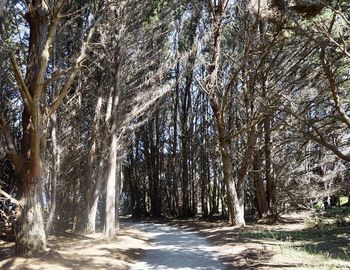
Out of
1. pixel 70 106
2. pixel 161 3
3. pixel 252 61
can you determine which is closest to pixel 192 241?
pixel 70 106

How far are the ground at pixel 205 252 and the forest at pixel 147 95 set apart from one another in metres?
0.58

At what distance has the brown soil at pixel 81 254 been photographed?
830cm

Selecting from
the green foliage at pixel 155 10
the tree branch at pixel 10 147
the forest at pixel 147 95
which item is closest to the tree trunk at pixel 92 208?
the forest at pixel 147 95

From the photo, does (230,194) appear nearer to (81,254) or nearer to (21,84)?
(81,254)

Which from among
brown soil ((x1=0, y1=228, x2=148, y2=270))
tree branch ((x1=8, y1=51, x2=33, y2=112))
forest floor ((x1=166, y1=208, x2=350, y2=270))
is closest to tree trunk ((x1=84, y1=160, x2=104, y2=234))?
brown soil ((x1=0, y1=228, x2=148, y2=270))

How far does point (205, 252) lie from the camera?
11000 millimetres

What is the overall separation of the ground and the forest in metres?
0.58

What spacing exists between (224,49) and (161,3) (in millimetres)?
3239

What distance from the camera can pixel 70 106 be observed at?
14.8 meters

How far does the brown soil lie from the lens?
8.30m

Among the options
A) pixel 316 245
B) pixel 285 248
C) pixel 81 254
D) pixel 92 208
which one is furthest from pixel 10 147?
pixel 316 245

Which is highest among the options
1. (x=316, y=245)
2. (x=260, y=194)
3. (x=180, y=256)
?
(x=260, y=194)

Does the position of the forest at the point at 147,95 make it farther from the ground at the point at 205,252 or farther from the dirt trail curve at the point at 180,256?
the dirt trail curve at the point at 180,256

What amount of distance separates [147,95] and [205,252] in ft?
24.8
